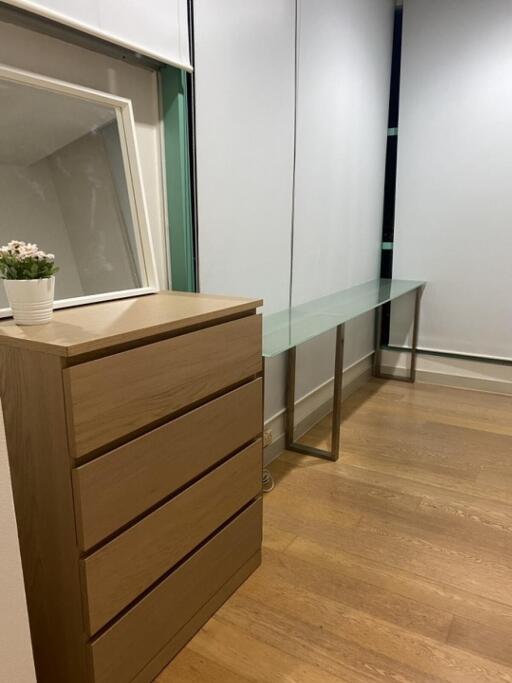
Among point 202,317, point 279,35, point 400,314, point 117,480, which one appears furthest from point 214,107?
point 400,314

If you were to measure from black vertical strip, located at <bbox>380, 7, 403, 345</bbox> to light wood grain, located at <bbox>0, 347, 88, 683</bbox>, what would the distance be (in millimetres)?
3272

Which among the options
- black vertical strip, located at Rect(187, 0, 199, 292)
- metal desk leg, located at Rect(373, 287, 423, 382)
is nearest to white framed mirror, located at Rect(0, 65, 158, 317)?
black vertical strip, located at Rect(187, 0, 199, 292)

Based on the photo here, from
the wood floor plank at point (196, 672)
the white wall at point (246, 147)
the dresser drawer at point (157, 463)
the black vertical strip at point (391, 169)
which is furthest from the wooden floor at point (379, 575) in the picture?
the black vertical strip at point (391, 169)

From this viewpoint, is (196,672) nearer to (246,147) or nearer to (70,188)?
(70,188)

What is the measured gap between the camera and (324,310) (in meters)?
2.81

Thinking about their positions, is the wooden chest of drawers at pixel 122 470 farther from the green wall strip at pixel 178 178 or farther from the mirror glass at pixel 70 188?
the green wall strip at pixel 178 178

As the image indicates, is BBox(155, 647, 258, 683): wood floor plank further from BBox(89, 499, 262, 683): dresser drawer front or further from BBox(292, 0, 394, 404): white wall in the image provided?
BBox(292, 0, 394, 404): white wall

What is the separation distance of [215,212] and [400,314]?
2.32 m

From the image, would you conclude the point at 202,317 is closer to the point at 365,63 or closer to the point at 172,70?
the point at 172,70

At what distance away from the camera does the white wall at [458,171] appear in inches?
136

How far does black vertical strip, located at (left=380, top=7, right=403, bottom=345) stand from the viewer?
3707 mm

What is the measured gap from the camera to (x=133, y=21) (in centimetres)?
166

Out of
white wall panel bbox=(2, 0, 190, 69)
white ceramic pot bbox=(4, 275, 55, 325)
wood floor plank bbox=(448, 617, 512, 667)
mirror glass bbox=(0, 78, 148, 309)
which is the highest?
white wall panel bbox=(2, 0, 190, 69)

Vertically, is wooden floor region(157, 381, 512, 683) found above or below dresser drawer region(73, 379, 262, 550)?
below
